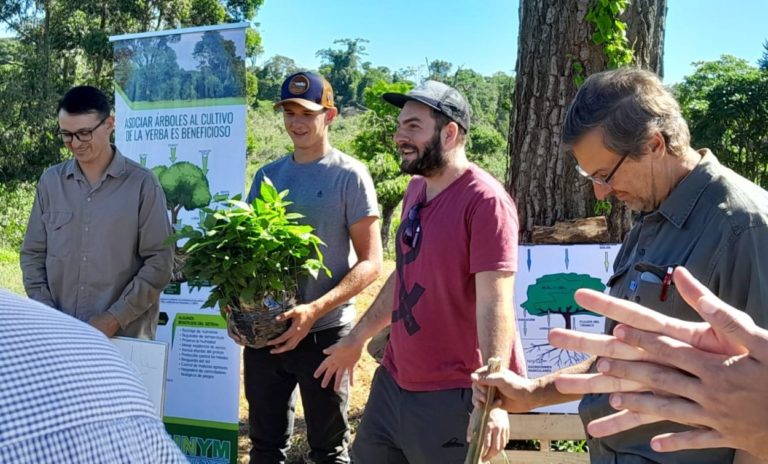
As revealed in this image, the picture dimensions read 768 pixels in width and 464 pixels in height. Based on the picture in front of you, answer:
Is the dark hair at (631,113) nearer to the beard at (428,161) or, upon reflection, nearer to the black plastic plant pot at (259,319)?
the beard at (428,161)

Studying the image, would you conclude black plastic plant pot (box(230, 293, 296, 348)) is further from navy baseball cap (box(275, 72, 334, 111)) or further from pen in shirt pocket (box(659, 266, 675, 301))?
pen in shirt pocket (box(659, 266, 675, 301))

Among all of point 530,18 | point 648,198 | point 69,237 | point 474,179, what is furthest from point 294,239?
point 530,18

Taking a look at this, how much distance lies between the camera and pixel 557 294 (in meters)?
3.91

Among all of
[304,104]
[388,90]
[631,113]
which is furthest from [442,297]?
[388,90]

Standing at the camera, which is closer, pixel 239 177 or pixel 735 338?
pixel 735 338

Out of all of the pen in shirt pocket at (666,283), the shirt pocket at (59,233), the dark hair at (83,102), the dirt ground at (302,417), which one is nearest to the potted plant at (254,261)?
the shirt pocket at (59,233)

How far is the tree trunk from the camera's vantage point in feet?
13.4

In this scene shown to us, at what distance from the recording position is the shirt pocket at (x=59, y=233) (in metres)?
3.60

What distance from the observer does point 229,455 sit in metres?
4.39

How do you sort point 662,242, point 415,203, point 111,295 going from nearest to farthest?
1. point 662,242
2. point 415,203
3. point 111,295

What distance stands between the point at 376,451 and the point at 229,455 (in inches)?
73.3

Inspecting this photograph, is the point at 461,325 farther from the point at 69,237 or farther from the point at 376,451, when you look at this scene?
the point at 69,237

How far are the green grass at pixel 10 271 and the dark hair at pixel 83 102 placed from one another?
326 inches

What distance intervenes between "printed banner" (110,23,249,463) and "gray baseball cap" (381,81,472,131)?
179 centimetres
